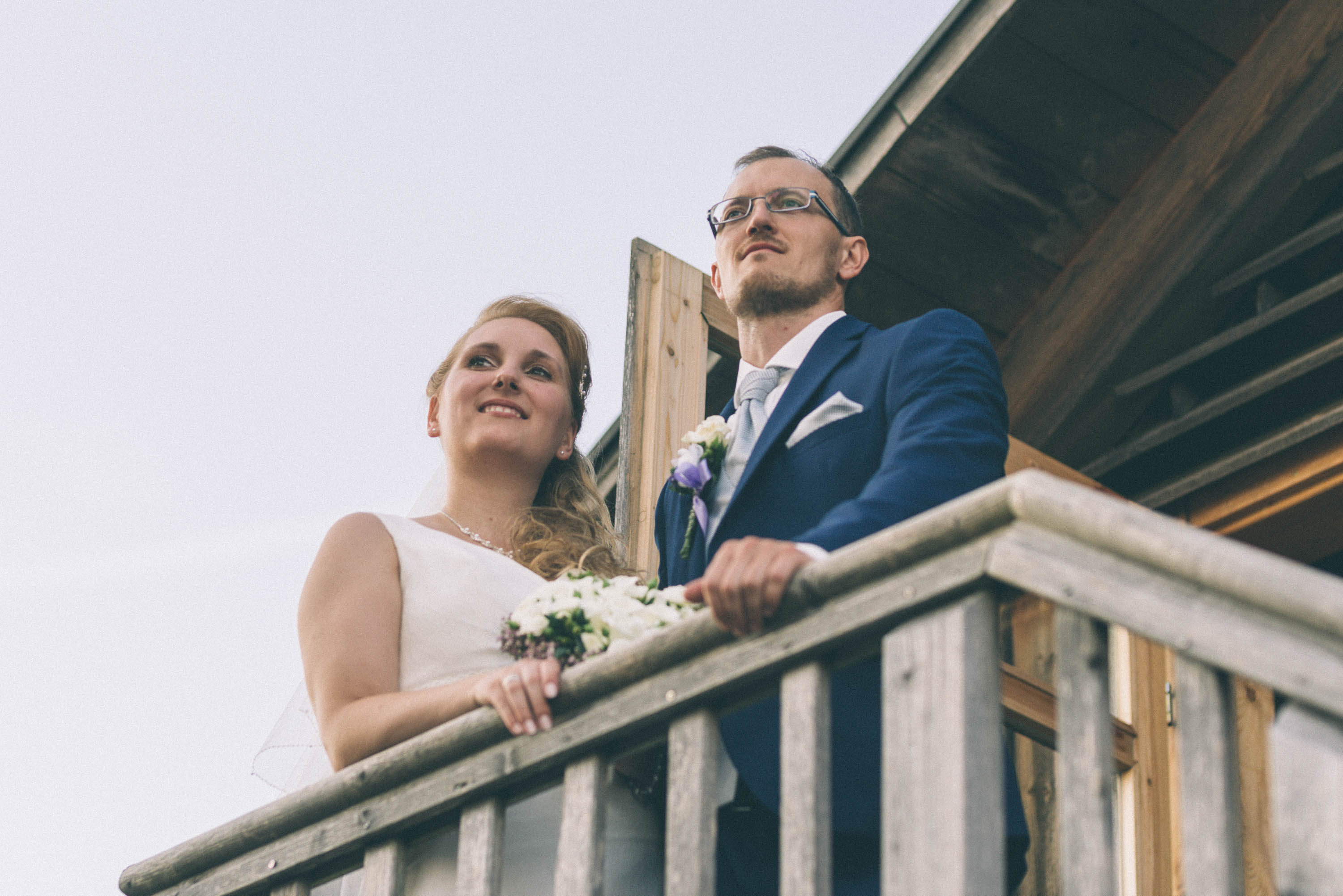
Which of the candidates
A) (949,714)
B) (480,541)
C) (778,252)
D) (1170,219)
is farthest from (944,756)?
(1170,219)

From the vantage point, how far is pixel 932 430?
2.60 m

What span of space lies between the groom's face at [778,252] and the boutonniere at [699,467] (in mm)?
399

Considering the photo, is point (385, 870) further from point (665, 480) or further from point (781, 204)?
point (665, 480)

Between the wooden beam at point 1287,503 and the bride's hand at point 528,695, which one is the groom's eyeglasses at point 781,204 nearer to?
the bride's hand at point 528,695

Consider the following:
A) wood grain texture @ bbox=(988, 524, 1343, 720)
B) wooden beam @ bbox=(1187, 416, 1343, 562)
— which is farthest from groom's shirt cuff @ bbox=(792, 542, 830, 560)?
wooden beam @ bbox=(1187, 416, 1343, 562)

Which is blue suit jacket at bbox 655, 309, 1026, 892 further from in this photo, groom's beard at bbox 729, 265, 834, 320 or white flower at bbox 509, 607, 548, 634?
white flower at bbox 509, 607, 548, 634

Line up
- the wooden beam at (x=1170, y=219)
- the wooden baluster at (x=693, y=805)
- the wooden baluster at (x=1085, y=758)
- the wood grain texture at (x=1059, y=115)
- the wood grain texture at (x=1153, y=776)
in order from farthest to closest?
the wooden beam at (x=1170, y=219) → the wood grain texture at (x=1059, y=115) → the wood grain texture at (x=1153, y=776) → the wooden baluster at (x=693, y=805) → the wooden baluster at (x=1085, y=758)

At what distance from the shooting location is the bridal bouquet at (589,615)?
2721 mm

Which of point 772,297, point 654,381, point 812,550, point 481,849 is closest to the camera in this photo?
point 812,550

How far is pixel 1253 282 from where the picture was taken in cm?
562

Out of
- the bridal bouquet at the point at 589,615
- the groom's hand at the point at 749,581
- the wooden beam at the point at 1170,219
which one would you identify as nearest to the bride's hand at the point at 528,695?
the bridal bouquet at the point at 589,615

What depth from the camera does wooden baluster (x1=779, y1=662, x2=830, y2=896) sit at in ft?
6.40

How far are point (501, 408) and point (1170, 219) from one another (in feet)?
9.18

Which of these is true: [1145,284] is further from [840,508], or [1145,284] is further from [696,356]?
[840,508]
